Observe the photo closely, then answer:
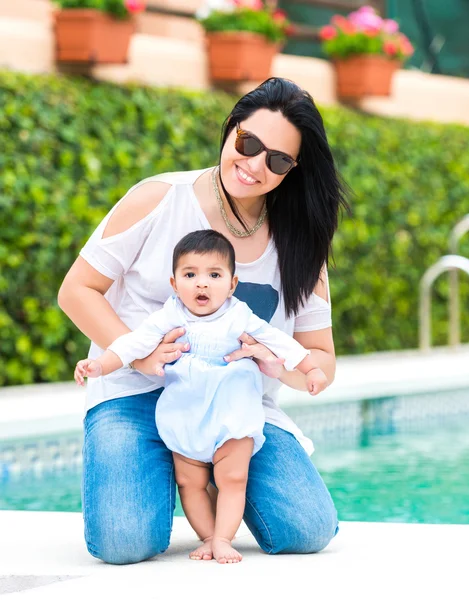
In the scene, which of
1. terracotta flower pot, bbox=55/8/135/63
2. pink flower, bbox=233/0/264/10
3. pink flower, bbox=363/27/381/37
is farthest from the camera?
pink flower, bbox=363/27/381/37

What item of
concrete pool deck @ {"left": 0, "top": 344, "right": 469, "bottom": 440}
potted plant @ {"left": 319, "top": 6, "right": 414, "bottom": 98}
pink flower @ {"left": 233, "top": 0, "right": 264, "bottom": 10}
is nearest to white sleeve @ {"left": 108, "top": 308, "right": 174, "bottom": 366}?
concrete pool deck @ {"left": 0, "top": 344, "right": 469, "bottom": 440}

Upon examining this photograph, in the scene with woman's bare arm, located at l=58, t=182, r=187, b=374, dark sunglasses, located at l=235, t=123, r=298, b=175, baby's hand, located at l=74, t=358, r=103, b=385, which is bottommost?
baby's hand, located at l=74, t=358, r=103, b=385

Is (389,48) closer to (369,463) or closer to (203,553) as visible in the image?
(369,463)

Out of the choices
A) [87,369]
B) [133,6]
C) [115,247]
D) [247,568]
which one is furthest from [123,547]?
[133,6]

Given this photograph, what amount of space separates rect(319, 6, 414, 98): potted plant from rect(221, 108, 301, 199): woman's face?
746 centimetres

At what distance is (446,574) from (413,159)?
771 centimetres

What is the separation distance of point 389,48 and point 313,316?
7.59m

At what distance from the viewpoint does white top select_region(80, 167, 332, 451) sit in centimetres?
337

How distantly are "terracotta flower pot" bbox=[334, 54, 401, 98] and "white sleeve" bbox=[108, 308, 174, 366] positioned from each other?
25.4ft

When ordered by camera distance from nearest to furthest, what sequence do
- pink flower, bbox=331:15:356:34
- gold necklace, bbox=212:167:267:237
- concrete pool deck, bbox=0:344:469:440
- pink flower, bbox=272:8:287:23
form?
gold necklace, bbox=212:167:267:237 < concrete pool deck, bbox=0:344:469:440 < pink flower, bbox=272:8:287:23 < pink flower, bbox=331:15:356:34

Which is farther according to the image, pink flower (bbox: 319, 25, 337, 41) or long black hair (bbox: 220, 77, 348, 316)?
pink flower (bbox: 319, 25, 337, 41)

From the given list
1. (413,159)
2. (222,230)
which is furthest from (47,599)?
(413,159)

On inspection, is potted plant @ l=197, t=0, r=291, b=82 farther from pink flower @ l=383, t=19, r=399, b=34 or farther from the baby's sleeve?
the baby's sleeve

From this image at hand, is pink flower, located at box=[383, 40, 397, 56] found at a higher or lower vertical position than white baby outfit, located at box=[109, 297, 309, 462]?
higher
